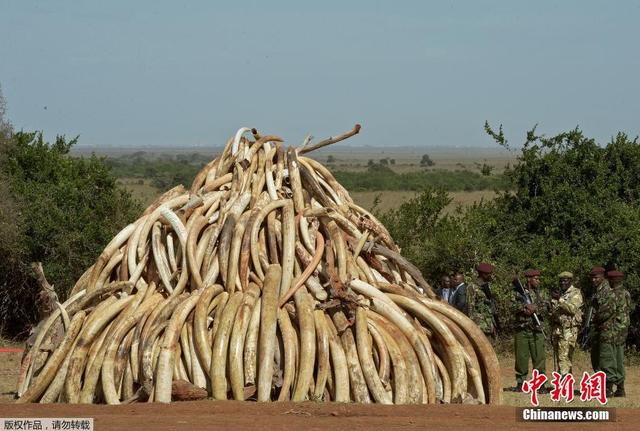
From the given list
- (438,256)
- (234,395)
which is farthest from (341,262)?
(438,256)

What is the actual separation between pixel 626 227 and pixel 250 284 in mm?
8847

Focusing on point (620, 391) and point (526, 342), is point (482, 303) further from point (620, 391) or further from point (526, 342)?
point (620, 391)

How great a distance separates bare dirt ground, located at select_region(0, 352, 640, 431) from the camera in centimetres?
843

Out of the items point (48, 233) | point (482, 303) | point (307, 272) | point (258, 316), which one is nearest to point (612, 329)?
point (482, 303)

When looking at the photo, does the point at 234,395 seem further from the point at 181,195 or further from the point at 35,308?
the point at 35,308

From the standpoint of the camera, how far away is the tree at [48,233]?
57.7 ft

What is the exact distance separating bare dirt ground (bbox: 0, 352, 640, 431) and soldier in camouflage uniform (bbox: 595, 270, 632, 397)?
3.24 m

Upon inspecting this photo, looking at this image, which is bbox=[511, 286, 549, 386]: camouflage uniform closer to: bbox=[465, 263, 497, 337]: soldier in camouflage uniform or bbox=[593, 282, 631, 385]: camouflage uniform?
bbox=[465, 263, 497, 337]: soldier in camouflage uniform

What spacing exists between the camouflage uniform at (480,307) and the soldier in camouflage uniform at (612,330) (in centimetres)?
120

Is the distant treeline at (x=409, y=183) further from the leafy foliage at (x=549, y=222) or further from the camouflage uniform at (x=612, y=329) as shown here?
the camouflage uniform at (x=612, y=329)

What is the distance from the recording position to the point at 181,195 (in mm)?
11391

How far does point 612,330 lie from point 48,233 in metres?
9.07

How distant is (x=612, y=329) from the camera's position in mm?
12695

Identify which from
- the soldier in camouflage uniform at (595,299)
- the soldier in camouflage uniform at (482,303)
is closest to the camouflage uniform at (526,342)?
the soldier in camouflage uniform at (482,303)
